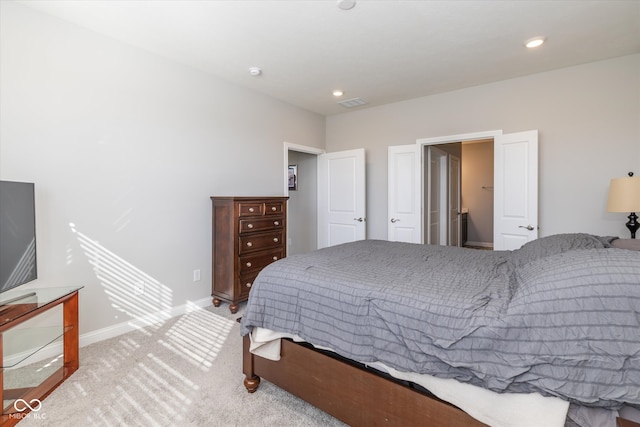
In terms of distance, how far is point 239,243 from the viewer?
3.22 meters

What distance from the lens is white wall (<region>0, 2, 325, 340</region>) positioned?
2221mm

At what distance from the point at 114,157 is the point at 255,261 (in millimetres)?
1706

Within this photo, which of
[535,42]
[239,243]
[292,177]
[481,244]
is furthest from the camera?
[481,244]

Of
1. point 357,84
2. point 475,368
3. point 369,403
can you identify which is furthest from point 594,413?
point 357,84

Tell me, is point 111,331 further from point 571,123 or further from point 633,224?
point 571,123

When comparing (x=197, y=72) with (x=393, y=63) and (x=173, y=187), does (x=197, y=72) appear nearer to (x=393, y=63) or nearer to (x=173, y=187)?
(x=173, y=187)

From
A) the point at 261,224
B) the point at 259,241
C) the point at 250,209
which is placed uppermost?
the point at 250,209

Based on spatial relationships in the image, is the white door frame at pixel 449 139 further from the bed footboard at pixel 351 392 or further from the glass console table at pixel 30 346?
the glass console table at pixel 30 346

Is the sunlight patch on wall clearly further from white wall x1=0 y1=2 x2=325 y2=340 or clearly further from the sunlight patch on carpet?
the sunlight patch on carpet

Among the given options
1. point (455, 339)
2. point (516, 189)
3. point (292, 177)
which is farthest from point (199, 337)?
point (516, 189)

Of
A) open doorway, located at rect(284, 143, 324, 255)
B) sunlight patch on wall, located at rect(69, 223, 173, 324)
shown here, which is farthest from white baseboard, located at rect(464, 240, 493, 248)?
sunlight patch on wall, located at rect(69, 223, 173, 324)

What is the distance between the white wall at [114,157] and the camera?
2.22m

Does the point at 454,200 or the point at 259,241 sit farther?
the point at 454,200

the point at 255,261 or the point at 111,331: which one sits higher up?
the point at 255,261
